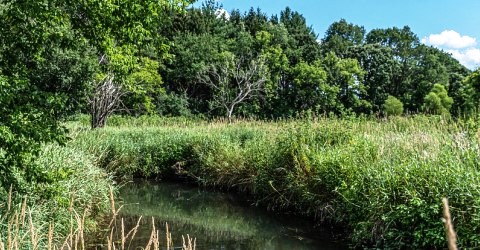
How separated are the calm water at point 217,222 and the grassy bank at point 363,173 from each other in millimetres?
489

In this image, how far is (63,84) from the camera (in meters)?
19.2

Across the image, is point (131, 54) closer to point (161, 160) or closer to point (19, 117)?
point (19, 117)

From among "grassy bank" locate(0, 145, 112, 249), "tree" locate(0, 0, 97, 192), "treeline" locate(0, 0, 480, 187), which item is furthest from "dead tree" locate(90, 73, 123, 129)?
"tree" locate(0, 0, 97, 192)

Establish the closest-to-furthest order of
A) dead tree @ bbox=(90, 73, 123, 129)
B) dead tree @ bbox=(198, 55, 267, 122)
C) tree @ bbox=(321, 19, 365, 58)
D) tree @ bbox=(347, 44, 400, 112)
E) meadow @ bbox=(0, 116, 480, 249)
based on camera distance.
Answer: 1. meadow @ bbox=(0, 116, 480, 249)
2. dead tree @ bbox=(90, 73, 123, 129)
3. dead tree @ bbox=(198, 55, 267, 122)
4. tree @ bbox=(347, 44, 400, 112)
5. tree @ bbox=(321, 19, 365, 58)

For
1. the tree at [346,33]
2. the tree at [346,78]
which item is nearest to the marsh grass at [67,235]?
the tree at [346,78]

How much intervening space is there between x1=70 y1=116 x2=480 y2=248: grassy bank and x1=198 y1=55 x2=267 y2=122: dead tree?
876 inches

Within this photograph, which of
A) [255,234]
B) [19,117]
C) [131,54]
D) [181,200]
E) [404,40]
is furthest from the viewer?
[404,40]

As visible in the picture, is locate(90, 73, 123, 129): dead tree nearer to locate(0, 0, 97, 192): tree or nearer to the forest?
the forest

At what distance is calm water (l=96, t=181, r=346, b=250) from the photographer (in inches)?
327

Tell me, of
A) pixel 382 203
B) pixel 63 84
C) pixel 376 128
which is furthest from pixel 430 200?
pixel 63 84

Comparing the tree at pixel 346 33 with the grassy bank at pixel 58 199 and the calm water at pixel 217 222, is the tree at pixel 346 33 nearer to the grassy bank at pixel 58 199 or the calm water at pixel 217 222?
the calm water at pixel 217 222

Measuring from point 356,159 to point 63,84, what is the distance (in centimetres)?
1448

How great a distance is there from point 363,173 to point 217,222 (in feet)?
12.0

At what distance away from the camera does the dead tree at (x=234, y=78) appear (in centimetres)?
3778
